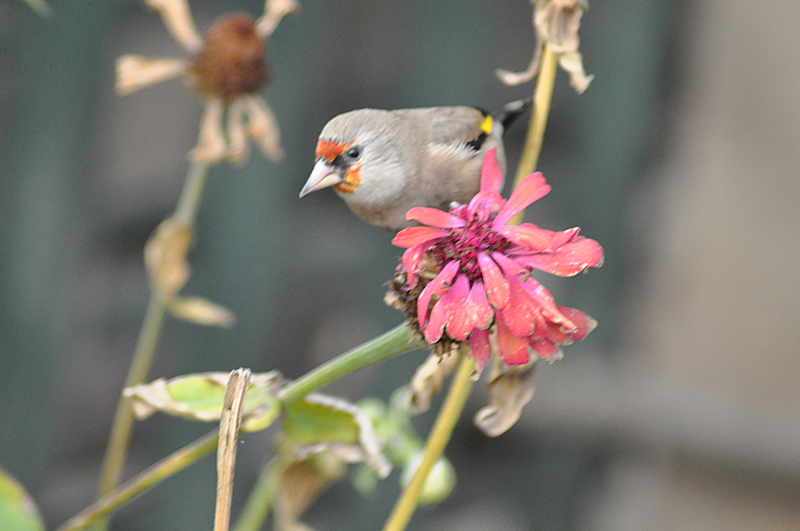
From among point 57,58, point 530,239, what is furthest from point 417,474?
point 57,58

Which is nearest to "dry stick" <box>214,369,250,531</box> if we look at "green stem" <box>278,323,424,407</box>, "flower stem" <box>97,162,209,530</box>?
→ "green stem" <box>278,323,424,407</box>

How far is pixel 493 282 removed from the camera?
7.7 inches

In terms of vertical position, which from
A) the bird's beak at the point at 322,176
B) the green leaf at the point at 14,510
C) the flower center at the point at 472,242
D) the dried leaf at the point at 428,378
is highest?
the bird's beak at the point at 322,176

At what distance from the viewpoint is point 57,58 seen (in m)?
0.54

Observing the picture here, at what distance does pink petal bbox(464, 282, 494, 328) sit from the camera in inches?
7.5

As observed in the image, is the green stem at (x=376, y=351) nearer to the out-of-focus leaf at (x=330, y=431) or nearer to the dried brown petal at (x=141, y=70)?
the out-of-focus leaf at (x=330, y=431)

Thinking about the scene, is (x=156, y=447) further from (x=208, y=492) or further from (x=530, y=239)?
(x=530, y=239)

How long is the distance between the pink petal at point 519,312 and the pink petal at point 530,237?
13 mm

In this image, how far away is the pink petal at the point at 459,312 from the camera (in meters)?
0.19

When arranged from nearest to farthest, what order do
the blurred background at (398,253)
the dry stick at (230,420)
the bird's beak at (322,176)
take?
the dry stick at (230,420), the bird's beak at (322,176), the blurred background at (398,253)

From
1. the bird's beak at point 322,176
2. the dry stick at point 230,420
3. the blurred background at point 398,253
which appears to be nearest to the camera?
the dry stick at point 230,420

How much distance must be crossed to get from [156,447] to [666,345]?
78cm

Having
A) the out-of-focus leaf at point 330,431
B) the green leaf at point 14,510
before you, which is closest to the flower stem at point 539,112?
the out-of-focus leaf at point 330,431

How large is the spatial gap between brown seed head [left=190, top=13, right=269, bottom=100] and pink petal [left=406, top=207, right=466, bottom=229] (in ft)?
0.61
